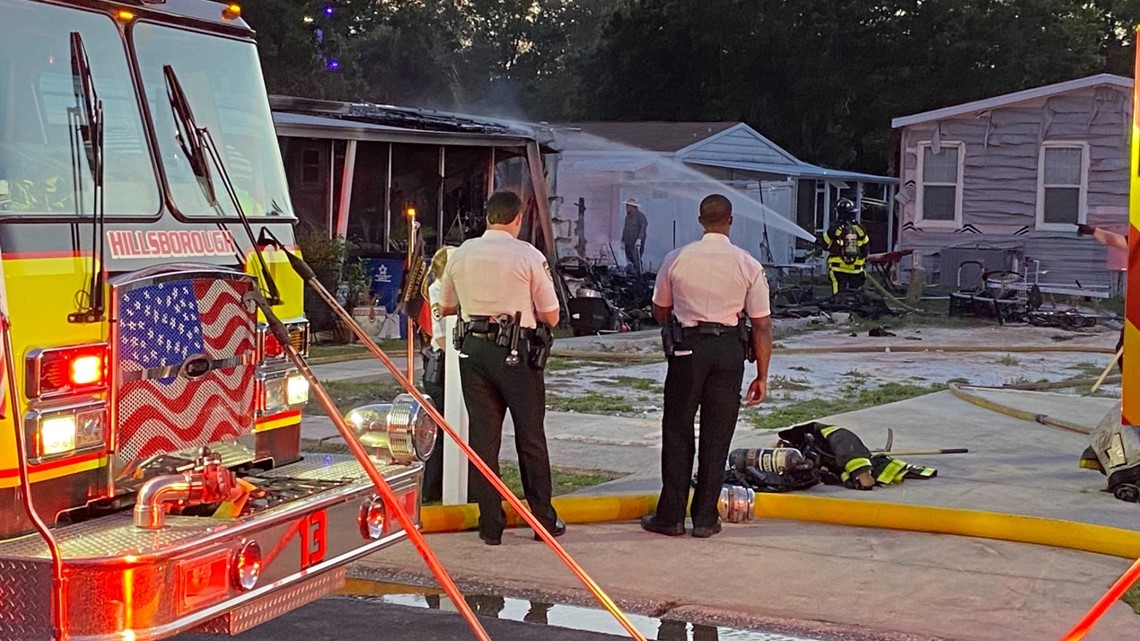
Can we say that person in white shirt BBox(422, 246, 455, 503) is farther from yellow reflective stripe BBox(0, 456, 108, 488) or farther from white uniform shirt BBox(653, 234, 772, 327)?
yellow reflective stripe BBox(0, 456, 108, 488)

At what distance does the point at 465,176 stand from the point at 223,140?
48.2 feet

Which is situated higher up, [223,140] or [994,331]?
[223,140]

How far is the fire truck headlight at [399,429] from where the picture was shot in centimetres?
496

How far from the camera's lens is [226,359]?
4.54 meters

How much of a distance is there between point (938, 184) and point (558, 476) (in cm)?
1886

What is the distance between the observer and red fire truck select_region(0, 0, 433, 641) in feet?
12.2

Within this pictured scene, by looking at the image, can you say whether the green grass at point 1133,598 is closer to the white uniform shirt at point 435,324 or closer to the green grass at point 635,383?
the white uniform shirt at point 435,324

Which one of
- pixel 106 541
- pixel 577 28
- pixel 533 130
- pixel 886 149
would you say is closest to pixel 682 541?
pixel 106 541

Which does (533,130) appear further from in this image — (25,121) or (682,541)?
(25,121)

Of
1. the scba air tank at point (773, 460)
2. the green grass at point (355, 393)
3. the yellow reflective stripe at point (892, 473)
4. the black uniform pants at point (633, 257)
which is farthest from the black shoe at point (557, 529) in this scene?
the black uniform pants at point (633, 257)

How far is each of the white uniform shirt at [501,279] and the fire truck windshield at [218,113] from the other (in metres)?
1.49

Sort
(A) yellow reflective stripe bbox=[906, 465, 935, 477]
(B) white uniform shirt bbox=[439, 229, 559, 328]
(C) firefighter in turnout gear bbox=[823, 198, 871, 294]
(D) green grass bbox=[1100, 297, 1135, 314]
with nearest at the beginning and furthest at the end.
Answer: (B) white uniform shirt bbox=[439, 229, 559, 328] → (A) yellow reflective stripe bbox=[906, 465, 935, 477] → (C) firefighter in turnout gear bbox=[823, 198, 871, 294] → (D) green grass bbox=[1100, 297, 1135, 314]

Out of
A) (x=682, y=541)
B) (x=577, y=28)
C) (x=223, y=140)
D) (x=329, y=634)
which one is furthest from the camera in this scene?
(x=577, y=28)

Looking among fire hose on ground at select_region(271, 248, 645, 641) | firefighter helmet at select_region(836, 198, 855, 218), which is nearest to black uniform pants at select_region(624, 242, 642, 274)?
firefighter helmet at select_region(836, 198, 855, 218)
